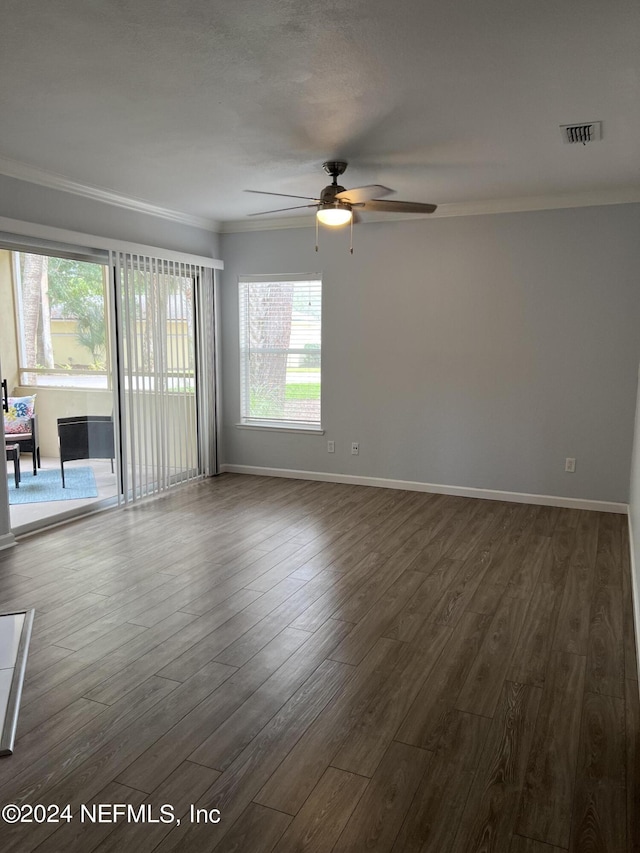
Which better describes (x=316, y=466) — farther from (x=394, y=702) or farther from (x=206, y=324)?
(x=394, y=702)

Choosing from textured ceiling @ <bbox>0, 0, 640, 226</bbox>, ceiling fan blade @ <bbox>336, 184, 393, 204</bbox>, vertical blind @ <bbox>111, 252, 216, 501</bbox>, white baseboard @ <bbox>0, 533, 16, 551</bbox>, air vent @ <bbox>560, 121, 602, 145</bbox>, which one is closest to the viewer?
textured ceiling @ <bbox>0, 0, 640, 226</bbox>

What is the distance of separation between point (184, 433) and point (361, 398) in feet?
5.85

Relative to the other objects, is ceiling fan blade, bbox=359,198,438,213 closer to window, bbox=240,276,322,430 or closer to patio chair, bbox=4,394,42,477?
window, bbox=240,276,322,430

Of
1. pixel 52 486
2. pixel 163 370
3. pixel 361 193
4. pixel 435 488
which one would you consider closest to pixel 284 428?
pixel 163 370

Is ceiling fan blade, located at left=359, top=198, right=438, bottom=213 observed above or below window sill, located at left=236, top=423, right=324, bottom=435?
above

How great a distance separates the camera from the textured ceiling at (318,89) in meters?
2.20

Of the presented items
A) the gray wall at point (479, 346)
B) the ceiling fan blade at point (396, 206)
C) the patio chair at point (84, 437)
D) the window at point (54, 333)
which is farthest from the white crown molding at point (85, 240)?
the ceiling fan blade at point (396, 206)

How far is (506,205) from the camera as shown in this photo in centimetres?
520

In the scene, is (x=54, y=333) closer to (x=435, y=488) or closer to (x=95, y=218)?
(x=95, y=218)

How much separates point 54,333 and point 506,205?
4.48 m

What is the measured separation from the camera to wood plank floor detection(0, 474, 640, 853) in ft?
6.12

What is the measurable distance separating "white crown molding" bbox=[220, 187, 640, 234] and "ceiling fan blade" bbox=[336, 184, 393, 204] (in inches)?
67.1

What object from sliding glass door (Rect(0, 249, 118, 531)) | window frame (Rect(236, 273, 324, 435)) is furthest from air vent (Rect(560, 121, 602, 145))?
sliding glass door (Rect(0, 249, 118, 531))

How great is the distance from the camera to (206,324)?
6266 millimetres
